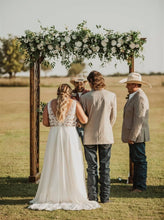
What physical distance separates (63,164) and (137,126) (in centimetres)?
159

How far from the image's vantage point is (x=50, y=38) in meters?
7.03

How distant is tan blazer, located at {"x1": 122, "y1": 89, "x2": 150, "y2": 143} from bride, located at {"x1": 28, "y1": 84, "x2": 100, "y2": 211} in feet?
3.90

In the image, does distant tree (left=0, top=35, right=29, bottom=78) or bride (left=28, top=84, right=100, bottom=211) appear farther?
distant tree (left=0, top=35, right=29, bottom=78)

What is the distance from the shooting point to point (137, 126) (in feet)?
21.4

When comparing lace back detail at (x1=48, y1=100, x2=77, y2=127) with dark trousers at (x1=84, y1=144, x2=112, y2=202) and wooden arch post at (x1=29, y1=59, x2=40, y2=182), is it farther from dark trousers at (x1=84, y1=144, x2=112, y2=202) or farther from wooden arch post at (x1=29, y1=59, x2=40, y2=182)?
wooden arch post at (x1=29, y1=59, x2=40, y2=182)

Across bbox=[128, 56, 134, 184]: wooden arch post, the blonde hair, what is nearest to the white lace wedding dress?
the blonde hair

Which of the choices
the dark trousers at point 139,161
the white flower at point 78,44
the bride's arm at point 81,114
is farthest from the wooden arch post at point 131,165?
the bride's arm at point 81,114

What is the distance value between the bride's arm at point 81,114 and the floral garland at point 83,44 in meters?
1.73

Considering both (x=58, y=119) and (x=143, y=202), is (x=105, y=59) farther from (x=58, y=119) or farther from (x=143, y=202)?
(x=143, y=202)

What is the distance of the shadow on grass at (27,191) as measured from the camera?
6.41 meters

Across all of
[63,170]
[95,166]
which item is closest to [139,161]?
[95,166]

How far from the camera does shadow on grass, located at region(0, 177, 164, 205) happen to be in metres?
6.41

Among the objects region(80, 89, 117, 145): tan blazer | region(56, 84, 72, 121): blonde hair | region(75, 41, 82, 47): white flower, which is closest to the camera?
region(56, 84, 72, 121): blonde hair

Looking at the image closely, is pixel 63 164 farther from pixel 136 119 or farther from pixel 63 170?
pixel 136 119
